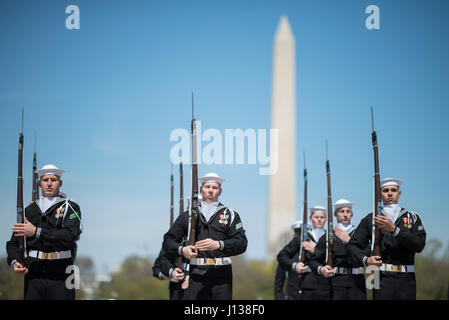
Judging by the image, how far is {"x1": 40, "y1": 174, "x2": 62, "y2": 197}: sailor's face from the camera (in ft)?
33.0

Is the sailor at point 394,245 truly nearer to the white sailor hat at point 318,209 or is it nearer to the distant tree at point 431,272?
the white sailor hat at point 318,209

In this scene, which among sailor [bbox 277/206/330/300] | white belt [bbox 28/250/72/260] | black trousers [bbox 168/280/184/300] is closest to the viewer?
white belt [bbox 28/250/72/260]

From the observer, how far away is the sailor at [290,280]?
15297 mm

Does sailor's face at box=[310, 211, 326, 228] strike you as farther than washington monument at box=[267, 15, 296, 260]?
No

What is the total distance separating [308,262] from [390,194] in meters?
3.58

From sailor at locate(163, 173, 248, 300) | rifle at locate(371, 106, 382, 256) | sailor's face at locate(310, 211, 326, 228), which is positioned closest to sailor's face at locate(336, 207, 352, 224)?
sailor's face at locate(310, 211, 326, 228)

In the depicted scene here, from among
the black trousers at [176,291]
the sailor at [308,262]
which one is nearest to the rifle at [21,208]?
the black trousers at [176,291]

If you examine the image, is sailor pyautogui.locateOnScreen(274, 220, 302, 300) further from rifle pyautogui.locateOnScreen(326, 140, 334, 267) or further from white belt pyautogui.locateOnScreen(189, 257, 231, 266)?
white belt pyautogui.locateOnScreen(189, 257, 231, 266)

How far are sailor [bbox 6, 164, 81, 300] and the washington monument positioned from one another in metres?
34.1

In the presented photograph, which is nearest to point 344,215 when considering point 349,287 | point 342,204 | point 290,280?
point 342,204

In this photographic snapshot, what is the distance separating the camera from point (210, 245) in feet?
31.9

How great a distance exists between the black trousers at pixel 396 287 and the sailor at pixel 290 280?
4.35 m
